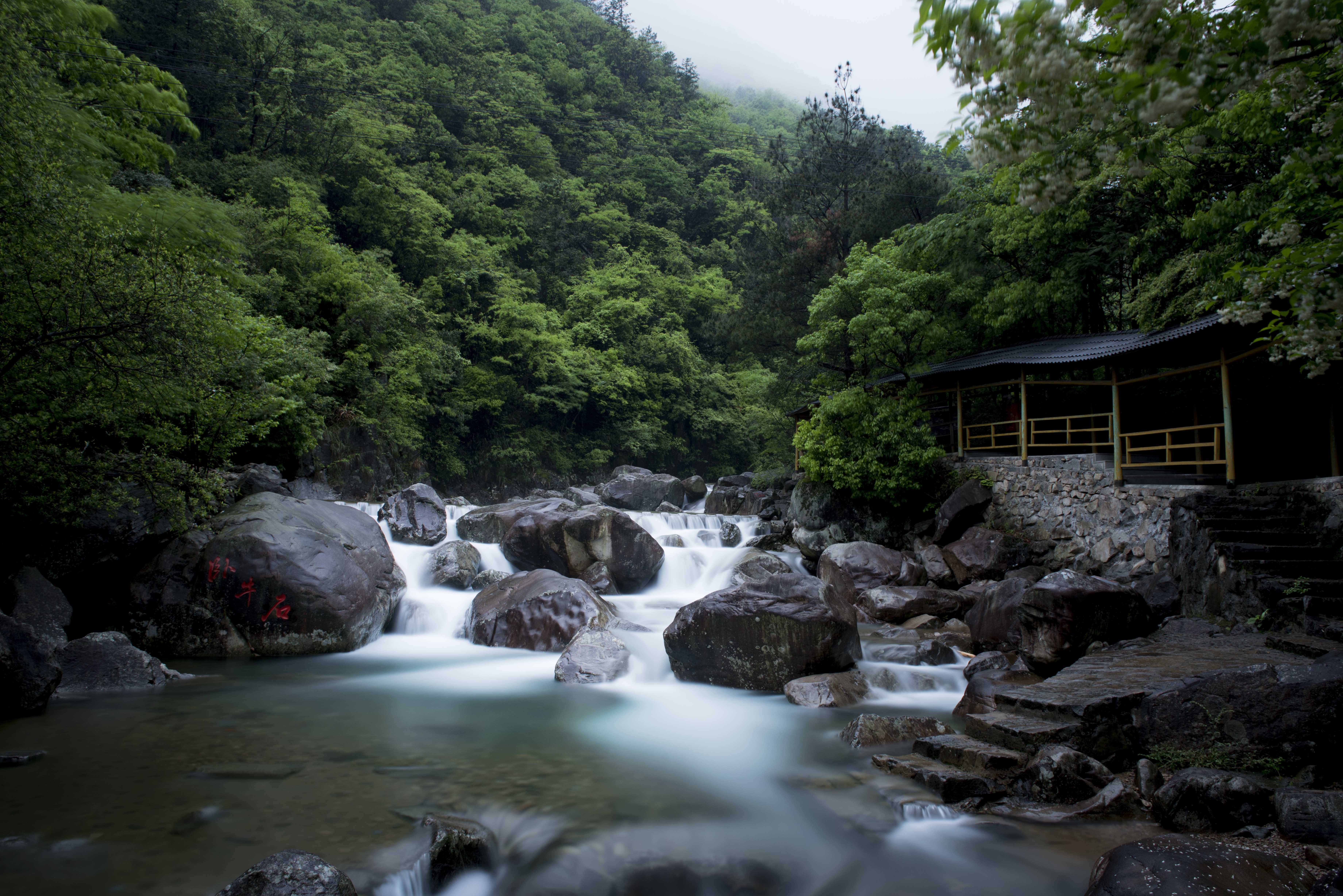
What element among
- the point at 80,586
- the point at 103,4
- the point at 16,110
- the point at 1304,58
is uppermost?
the point at 103,4

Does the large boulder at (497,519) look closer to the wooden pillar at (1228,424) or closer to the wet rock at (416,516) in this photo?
the wet rock at (416,516)

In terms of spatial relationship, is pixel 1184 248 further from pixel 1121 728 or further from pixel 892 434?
pixel 1121 728

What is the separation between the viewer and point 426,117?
3391cm

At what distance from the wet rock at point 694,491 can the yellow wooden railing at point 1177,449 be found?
1461 centimetres

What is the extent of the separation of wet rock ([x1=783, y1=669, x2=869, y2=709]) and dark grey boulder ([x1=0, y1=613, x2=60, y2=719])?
7909 millimetres

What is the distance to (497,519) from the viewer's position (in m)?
14.9

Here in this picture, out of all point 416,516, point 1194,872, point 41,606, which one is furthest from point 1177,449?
point 41,606

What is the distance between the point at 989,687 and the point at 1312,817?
3.49 meters

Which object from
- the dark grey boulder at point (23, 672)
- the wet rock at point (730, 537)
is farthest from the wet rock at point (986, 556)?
the dark grey boulder at point (23, 672)

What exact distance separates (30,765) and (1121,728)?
9132 mm

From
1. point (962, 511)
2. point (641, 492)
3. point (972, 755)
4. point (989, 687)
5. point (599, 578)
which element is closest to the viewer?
point (972, 755)

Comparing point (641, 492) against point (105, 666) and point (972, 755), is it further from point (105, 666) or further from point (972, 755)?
point (972, 755)

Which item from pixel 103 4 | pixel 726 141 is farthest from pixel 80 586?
pixel 726 141

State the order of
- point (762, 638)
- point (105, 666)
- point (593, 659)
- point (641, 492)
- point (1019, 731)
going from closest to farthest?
point (1019, 731), point (105, 666), point (762, 638), point (593, 659), point (641, 492)
